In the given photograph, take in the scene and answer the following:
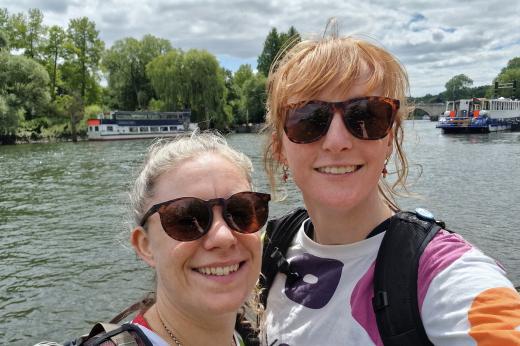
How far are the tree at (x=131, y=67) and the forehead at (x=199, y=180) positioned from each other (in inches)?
2257

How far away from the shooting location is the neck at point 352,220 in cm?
193

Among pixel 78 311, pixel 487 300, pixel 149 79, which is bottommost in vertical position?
pixel 78 311

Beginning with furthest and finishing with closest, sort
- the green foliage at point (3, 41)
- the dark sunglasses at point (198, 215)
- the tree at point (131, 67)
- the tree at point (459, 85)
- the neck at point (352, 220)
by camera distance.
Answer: the tree at point (459, 85) → the tree at point (131, 67) → the green foliage at point (3, 41) → the neck at point (352, 220) → the dark sunglasses at point (198, 215)

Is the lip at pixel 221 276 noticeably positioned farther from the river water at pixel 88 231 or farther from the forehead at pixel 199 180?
the river water at pixel 88 231

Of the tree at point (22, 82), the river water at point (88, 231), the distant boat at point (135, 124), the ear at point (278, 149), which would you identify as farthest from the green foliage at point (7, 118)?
the ear at point (278, 149)

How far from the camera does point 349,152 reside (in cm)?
184

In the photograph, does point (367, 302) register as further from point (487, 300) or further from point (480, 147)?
point (480, 147)

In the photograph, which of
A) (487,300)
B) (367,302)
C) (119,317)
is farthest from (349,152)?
(119,317)

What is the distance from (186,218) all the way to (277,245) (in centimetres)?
75

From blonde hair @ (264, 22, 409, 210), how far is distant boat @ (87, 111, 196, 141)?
141 feet

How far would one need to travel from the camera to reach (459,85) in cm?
13525

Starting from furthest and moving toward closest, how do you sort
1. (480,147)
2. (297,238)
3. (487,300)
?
(480,147) < (297,238) < (487,300)

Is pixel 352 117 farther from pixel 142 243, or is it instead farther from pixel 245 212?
pixel 142 243

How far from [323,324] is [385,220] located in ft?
1.64
